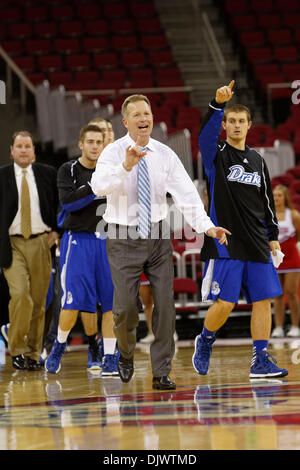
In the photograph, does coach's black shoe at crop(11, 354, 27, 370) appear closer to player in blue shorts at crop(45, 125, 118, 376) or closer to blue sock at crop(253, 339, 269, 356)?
player in blue shorts at crop(45, 125, 118, 376)

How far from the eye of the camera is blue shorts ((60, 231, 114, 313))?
18.4 feet

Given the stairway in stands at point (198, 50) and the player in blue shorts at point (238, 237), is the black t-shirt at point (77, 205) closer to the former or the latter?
the player in blue shorts at point (238, 237)

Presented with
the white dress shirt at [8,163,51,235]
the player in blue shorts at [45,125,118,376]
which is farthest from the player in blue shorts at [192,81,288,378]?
the white dress shirt at [8,163,51,235]

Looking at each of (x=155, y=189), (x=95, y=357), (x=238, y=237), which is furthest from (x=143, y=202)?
(x=95, y=357)

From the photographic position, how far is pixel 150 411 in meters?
3.71

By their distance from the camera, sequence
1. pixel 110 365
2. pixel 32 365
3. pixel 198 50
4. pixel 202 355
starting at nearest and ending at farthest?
1. pixel 202 355
2. pixel 110 365
3. pixel 32 365
4. pixel 198 50

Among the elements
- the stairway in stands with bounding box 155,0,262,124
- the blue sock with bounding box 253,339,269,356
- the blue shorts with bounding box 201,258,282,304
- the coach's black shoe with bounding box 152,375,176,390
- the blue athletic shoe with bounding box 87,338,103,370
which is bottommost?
the blue athletic shoe with bounding box 87,338,103,370

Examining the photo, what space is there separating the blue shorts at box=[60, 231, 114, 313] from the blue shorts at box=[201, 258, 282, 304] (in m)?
0.90

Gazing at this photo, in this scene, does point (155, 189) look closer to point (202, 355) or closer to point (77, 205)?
point (77, 205)

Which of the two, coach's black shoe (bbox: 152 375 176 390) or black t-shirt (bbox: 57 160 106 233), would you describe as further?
black t-shirt (bbox: 57 160 106 233)

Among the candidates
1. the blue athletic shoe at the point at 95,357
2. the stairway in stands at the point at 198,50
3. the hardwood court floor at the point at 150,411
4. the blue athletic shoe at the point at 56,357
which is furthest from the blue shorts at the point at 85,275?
the stairway in stands at the point at 198,50

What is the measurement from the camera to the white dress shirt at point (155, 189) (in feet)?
14.9

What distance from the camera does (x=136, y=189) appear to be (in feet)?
14.9

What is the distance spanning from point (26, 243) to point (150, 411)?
2812 mm
